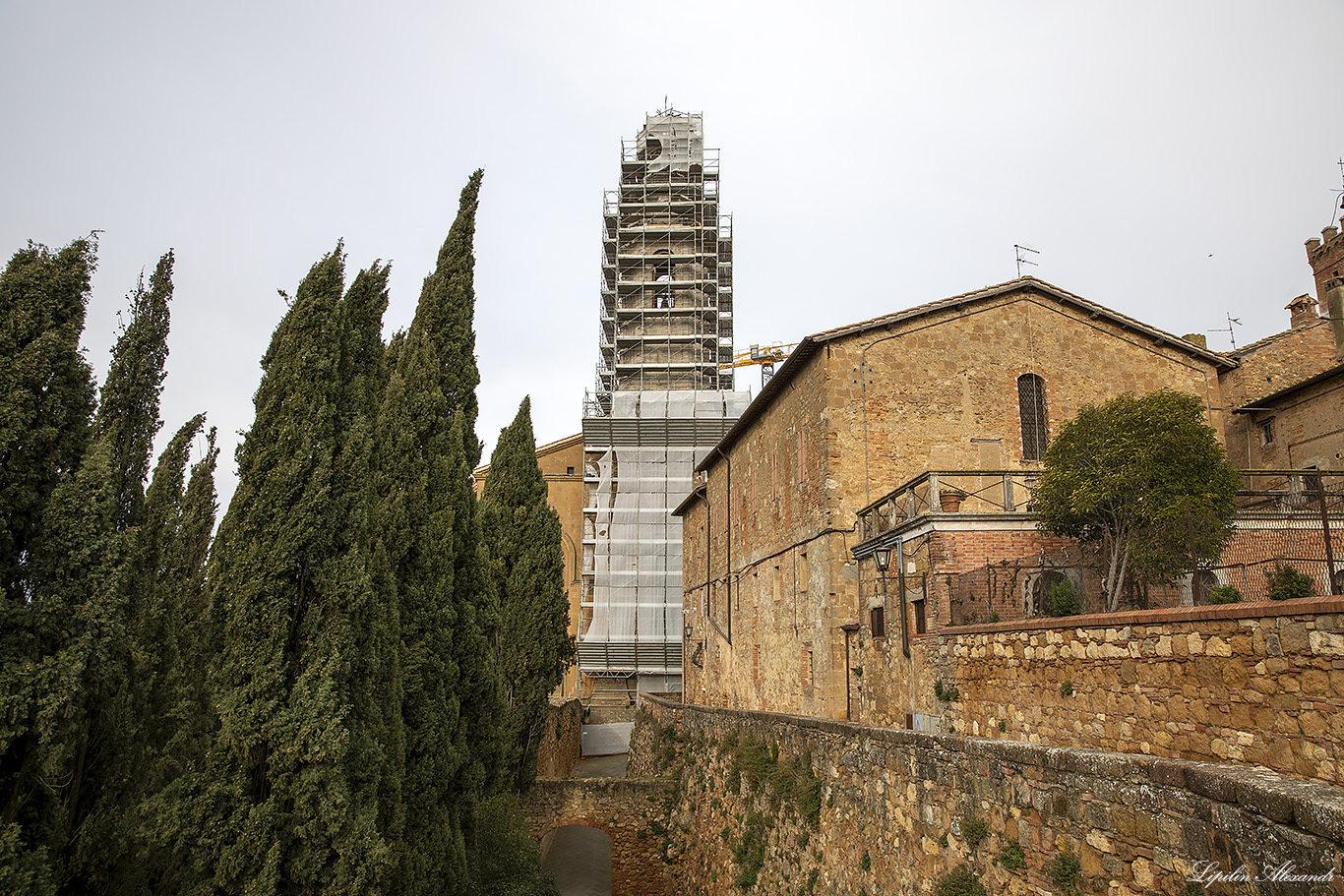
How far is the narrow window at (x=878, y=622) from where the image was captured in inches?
518

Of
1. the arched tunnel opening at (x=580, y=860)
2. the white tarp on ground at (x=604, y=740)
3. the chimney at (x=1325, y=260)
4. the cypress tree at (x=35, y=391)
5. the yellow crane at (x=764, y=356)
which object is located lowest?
the arched tunnel opening at (x=580, y=860)

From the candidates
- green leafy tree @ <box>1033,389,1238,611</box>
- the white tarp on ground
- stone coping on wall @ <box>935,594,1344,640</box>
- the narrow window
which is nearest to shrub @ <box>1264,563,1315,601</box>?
stone coping on wall @ <box>935,594,1344,640</box>

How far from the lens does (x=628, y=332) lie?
132 ft

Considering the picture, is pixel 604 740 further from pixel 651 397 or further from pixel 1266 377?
pixel 1266 377

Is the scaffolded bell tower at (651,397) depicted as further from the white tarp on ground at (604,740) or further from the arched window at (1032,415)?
the arched window at (1032,415)

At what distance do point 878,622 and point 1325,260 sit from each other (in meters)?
15.2

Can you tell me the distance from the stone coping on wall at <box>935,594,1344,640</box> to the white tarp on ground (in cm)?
2520

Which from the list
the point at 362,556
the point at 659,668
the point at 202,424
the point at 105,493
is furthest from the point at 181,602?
the point at 659,668

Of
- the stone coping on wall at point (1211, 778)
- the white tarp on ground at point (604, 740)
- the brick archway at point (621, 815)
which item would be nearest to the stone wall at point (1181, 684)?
the stone coping on wall at point (1211, 778)

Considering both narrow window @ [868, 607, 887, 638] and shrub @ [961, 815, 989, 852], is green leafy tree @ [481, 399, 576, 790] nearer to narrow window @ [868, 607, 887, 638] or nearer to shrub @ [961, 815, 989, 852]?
narrow window @ [868, 607, 887, 638]

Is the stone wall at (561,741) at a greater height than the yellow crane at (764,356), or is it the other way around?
the yellow crane at (764,356)

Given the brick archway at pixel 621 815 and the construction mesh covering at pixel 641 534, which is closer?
the brick archway at pixel 621 815

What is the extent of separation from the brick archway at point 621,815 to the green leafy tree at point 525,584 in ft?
2.50

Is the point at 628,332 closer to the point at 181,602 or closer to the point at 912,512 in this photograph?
the point at 912,512
